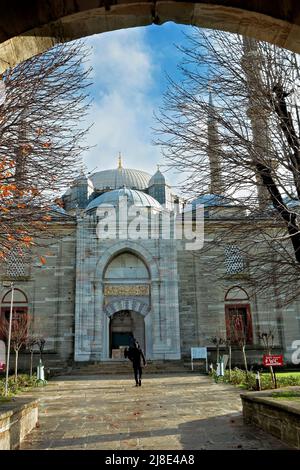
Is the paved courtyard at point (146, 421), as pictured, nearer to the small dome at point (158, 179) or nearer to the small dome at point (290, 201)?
the small dome at point (290, 201)

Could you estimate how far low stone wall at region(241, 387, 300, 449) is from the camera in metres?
4.91

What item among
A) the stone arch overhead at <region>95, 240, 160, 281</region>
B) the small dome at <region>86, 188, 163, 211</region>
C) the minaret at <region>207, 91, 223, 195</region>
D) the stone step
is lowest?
the stone step

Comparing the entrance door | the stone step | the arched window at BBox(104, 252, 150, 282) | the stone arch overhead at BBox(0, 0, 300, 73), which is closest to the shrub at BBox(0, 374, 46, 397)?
the stone step

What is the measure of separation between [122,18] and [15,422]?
4.60m

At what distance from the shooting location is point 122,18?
2.90 m

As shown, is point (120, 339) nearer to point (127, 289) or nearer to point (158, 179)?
point (127, 289)

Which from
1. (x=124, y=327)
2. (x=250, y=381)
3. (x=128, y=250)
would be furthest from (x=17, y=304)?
(x=250, y=381)

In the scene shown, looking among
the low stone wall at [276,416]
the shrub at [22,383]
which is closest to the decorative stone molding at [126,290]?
the shrub at [22,383]

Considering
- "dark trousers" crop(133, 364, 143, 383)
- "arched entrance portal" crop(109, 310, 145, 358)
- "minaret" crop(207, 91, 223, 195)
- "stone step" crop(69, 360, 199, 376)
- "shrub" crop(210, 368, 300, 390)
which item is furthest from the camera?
"arched entrance portal" crop(109, 310, 145, 358)

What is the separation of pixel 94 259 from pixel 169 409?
1460cm

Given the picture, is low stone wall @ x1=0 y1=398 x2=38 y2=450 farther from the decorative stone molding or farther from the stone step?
the decorative stone molding

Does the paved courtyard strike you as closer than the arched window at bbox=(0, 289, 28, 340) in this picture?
Yes

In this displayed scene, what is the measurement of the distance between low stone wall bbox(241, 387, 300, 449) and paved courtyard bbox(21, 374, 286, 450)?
14 cm
